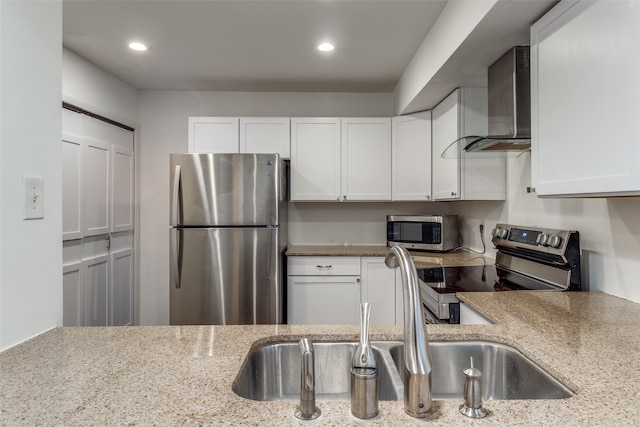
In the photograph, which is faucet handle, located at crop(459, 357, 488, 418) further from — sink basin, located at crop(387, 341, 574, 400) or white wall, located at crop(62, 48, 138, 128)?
white wall, located at crop(62, 48, 138, 128)

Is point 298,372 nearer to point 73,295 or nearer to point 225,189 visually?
point 225,189

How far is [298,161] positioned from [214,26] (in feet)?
4.09

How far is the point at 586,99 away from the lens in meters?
1.25

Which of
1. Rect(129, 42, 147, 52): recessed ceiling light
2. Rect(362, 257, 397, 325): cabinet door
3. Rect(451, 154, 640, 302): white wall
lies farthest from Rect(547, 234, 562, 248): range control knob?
Rect(129, 42, 147, 52): recessed ceiling light

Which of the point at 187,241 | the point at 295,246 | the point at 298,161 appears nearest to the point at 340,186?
the point at 298,161

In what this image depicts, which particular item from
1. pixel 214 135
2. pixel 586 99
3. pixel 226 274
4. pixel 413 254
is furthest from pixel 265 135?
pixel 586 99

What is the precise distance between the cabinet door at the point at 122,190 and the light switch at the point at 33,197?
241cm

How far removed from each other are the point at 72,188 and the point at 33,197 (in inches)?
79.7

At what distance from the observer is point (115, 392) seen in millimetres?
728

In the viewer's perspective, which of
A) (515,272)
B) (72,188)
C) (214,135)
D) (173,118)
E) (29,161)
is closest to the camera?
(29,161)

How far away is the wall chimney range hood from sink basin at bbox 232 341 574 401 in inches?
37.6

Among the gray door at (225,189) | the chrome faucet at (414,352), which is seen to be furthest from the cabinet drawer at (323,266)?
the chrome faucet at (414,352)

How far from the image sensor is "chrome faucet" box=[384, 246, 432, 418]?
0.66m

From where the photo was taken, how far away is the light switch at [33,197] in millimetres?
987
